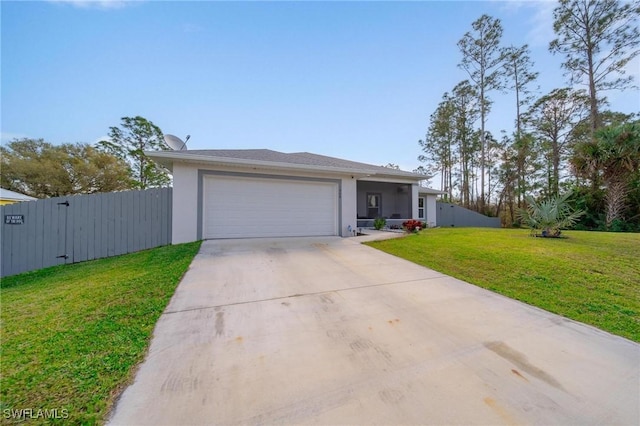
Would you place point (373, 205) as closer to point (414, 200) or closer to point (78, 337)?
point (414, 200)

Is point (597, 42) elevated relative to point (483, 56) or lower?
lower

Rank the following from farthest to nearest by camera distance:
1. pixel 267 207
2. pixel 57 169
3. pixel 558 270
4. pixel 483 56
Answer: pixel 483 56 → pixel 57 169 → pixel 267 207 → pixel 558 270

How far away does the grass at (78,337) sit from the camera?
162 centimetres

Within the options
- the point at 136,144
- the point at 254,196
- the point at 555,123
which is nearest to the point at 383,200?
the point at 254,196

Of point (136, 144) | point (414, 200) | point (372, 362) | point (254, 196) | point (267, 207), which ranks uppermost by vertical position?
point (136, 144)

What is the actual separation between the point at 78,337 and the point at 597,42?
84.9 ft

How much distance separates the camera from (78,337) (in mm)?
2369

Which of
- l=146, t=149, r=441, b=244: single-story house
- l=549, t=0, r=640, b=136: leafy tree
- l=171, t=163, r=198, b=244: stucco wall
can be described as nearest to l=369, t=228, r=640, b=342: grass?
l=146, t=149, r=441, b=244: single-story house

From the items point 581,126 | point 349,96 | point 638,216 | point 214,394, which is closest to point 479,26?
point 581,126

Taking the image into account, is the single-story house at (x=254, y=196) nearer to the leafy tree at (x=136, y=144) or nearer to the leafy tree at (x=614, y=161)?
the leafy tree at (x=614, y=161)

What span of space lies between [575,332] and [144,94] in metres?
14.0

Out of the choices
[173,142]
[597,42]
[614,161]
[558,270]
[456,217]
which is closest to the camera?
[558,270]

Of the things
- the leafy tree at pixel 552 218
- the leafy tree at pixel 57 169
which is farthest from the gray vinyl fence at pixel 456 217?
the leafy tree at pixel 57 169

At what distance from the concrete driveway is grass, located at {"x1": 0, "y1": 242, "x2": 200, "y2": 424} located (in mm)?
196
